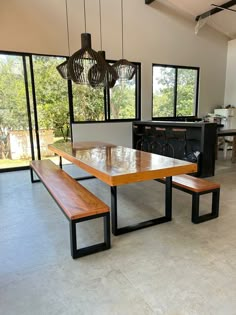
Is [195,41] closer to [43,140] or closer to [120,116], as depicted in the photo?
[120,116]

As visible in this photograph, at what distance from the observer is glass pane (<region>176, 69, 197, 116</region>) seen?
713 cm

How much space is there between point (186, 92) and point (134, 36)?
7.52 feet

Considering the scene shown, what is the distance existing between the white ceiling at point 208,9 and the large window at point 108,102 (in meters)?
1.92

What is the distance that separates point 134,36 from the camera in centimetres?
613

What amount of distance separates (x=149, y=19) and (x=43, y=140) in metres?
4.14

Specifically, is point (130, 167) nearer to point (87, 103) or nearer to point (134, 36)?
point (87, 103)

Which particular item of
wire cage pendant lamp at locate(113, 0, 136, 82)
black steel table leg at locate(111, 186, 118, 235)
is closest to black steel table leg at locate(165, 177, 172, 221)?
black steel table leg at locate(111, 186, 118, 235)

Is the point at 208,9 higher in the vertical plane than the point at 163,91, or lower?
higher

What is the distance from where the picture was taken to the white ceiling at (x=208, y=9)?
606cm

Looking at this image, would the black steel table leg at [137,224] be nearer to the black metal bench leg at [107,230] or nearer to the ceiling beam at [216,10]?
the black metal bench leg at [107,230]

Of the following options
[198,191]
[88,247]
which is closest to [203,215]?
[198,191]

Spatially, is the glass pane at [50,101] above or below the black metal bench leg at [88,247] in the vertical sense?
above

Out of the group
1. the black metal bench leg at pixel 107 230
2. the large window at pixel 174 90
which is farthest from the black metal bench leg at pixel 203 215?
the large window at pixel 174 90

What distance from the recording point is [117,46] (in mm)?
5965
